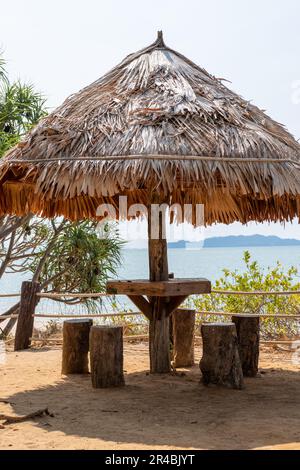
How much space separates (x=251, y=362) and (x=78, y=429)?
7.28 feet

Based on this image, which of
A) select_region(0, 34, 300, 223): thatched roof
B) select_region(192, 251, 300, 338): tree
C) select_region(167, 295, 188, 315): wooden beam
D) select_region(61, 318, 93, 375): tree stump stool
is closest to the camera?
select_region(0, 34, 300, 223): thatched roof

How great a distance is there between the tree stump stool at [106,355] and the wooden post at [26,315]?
2584mm

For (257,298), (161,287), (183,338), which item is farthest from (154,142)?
(257,298)

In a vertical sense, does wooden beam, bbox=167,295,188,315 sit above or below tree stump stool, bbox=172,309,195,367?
above

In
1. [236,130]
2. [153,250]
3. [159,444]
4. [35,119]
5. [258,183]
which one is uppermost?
→ [35,119]

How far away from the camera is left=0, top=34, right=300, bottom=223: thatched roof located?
4.80m

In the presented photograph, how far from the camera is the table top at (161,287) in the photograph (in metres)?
5.34

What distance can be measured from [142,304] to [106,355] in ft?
2.17

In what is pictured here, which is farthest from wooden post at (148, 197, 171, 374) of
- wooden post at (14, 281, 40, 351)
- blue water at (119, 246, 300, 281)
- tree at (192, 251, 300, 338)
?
blue water at (119, 246, 300, 281)

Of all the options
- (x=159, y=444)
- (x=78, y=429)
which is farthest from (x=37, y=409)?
(x=159, y=444)

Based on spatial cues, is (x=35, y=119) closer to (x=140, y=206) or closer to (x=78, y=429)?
(x=140, y=206)

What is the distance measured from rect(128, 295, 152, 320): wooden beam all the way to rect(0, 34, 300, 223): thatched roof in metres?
0.92

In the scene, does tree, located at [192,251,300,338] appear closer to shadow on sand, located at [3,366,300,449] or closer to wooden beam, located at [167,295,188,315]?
shadow on sand, located at [3,366,300,449]

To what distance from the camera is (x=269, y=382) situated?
566 centimetres
